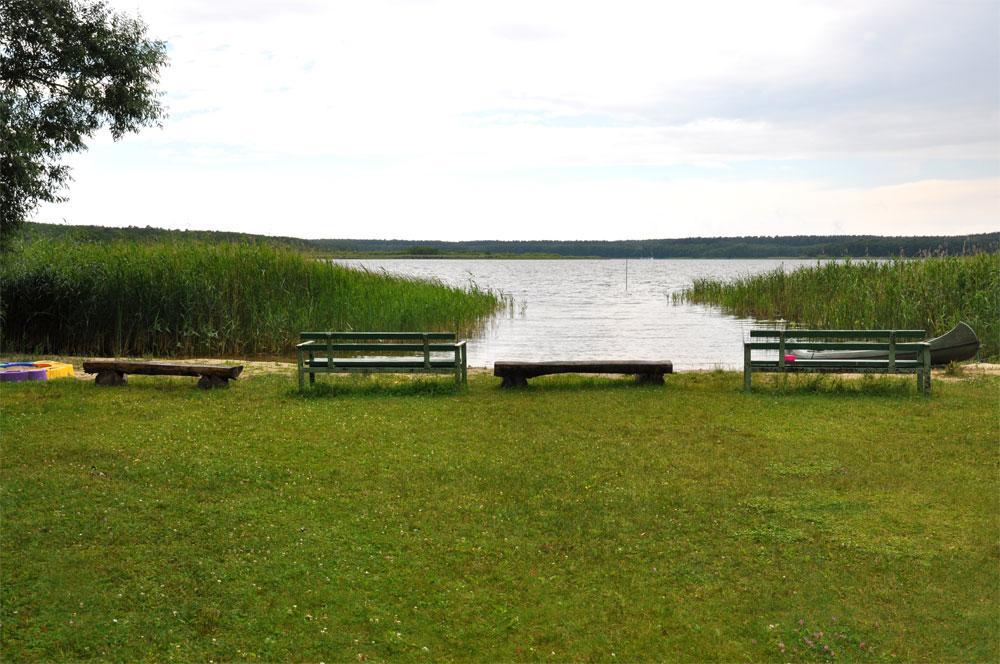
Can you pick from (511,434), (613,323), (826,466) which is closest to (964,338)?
(826,466)

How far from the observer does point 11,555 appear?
25.0 ft

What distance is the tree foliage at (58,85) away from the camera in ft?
51.3

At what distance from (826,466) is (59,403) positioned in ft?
35.0

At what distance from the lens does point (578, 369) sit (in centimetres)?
1507

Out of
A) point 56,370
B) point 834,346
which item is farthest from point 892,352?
point 56,370

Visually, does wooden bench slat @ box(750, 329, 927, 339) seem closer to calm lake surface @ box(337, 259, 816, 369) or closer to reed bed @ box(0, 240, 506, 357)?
calm lake surface @ box(337, 259, 816, 369)

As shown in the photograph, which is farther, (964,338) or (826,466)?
(964,338)

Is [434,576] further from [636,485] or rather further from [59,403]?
[59,403]

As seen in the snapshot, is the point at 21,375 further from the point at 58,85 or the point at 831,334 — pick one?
the point at 831,334

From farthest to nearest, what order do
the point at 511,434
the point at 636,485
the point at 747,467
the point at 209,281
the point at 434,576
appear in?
the point at 209,281 → the point at 511,434 → the point at 747,467 → the point at 636,485 → the point at 434,576

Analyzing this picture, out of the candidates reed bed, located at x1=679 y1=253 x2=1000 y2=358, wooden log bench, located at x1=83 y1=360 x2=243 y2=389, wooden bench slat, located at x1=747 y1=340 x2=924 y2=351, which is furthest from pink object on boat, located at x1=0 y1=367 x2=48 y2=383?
reed bed, located at x1=679 y1=253 x2=1000 y2=358

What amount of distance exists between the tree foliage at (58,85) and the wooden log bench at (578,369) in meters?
8.80

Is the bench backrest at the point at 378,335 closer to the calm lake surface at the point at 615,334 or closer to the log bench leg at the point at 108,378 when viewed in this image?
the log bench leg at the point at 108,378

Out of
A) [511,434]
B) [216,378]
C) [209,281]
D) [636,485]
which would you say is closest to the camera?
[636,485]
